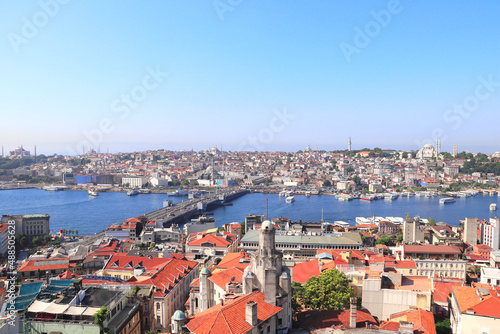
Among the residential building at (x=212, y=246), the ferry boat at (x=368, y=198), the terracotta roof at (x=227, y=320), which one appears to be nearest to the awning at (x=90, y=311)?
the terracotta roof at (x=227, y=320)

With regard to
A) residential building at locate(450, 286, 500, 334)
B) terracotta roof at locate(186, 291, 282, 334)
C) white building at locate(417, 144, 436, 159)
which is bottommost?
residential building at locate(450, 286, 500, 334)

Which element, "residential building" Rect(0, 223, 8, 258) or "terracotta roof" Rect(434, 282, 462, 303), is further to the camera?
"residential building" Rect(0, 223, 8, 258)

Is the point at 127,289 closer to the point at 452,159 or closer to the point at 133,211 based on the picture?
the point at 133,211

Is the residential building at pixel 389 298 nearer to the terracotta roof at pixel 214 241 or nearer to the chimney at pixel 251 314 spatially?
the chimney at pixel 251 314

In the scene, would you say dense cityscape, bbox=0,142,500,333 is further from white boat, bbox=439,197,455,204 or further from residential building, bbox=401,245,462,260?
white boat, bbox=439,197,455,204

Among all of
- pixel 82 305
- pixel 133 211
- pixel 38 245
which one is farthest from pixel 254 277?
pixel 133 211

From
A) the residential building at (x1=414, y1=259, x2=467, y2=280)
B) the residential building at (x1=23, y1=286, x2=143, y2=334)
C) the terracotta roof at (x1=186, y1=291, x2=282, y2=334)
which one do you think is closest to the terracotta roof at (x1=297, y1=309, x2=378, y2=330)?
the terracotta roof at (x1=186, y1=291, x2=282, y2=334)

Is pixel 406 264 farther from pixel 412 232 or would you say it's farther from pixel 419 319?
pixel 412 232
